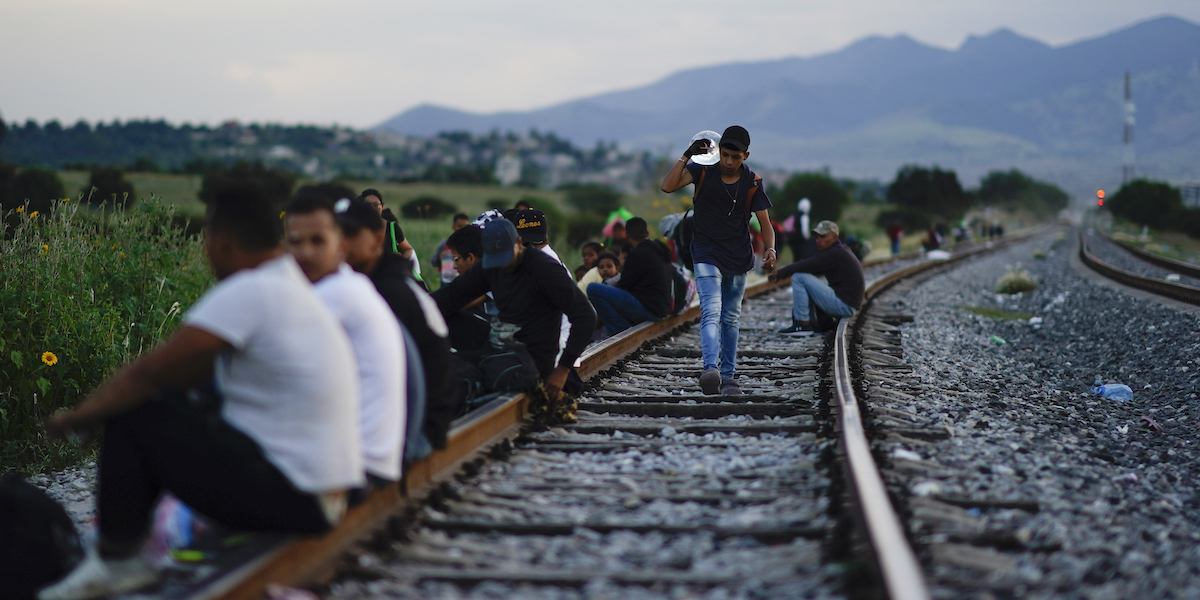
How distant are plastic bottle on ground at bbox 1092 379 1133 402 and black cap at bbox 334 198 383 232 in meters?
6.36

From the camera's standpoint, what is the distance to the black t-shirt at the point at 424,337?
4.34 m

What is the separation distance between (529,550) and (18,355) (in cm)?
453

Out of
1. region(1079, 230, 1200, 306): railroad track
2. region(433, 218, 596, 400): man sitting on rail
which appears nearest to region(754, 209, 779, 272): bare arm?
region(433, 218, 596, 400): man sitting on rail

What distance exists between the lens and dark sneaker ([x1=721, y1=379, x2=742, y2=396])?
6914 mm

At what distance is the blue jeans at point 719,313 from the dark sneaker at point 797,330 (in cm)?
399

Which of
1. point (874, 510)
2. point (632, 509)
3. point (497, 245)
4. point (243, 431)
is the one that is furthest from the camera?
point (497, 245)

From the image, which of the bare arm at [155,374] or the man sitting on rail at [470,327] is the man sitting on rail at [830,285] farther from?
the bare arm at [155,374]

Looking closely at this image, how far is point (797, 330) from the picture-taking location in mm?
11281

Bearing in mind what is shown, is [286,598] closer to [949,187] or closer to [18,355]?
[18,355]

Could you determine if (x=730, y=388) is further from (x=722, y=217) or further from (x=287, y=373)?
(x=287, y=373)

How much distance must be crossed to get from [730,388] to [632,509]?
112 inches

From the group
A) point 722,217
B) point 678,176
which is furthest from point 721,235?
point 678,176

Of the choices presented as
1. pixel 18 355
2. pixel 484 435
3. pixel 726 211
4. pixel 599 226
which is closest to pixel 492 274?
pixel 484 435

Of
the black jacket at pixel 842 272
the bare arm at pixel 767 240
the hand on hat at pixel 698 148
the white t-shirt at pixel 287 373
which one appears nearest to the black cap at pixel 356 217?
the white t-shirt at pixel 287 373
